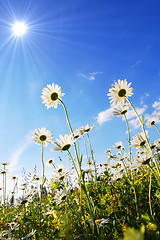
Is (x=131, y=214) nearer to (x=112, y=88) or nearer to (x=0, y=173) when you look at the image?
(x=112, y=88)

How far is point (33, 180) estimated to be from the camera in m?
4.75

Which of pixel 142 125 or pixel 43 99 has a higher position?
pixel 43 99

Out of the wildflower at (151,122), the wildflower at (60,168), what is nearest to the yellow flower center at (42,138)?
the wildflower at (60,168)

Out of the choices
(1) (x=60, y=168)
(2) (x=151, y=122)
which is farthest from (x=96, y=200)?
(2) (x=151, y=122)

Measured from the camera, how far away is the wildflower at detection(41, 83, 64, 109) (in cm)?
253

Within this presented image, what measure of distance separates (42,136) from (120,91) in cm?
125

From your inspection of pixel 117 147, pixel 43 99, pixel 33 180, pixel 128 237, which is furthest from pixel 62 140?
pixel 33 180

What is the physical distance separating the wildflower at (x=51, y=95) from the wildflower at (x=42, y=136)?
0.49m

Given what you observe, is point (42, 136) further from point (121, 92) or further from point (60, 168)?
point (121, 92)

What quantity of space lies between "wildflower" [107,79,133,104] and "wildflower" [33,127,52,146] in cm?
101

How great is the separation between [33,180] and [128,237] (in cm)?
466

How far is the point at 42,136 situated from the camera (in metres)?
2.86

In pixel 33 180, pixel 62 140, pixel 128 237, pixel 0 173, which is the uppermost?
pixel 0 173

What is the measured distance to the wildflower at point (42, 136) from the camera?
2809mm
